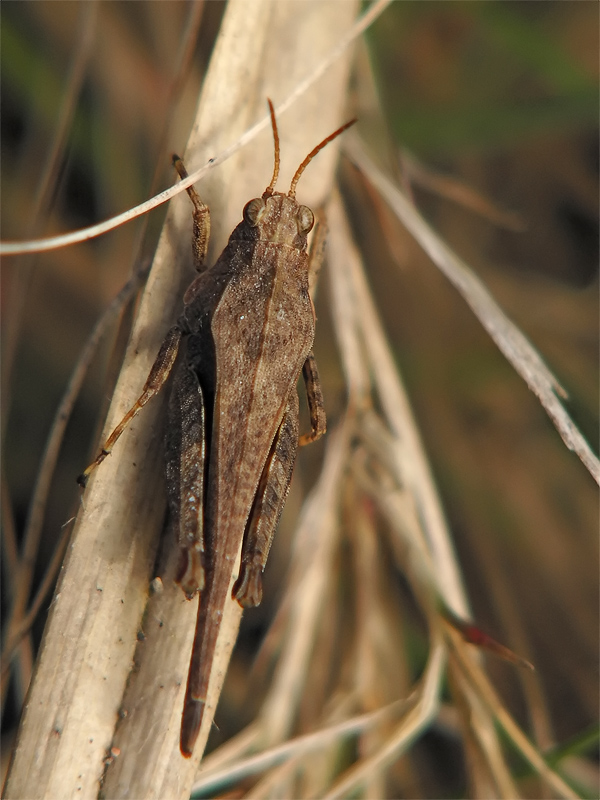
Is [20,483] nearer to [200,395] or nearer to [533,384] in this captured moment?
[200,395]

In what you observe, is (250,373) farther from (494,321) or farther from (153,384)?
(494,321)

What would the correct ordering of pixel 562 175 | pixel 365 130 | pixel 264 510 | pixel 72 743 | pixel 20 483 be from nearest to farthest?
pixel 72 743 → pixel 264 510 → pixel 365 130 → pixel 20 483 → pixel 562 175

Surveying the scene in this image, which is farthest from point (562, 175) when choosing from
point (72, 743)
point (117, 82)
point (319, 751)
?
point (72, 743)

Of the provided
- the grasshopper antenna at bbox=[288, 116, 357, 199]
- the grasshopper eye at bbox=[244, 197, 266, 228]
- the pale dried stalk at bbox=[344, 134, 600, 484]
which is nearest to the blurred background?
the pale dried stalk at bbox=[344, 134, 600, 484]

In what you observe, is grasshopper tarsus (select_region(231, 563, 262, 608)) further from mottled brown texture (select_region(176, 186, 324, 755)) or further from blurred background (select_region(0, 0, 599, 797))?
blurred background (select_region(0, 0, 599, 797))

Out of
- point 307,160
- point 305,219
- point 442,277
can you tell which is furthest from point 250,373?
point 442,277

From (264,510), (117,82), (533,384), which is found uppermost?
(117,82)

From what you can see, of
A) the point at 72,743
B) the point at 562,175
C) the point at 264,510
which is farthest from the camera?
the point at 562,175
